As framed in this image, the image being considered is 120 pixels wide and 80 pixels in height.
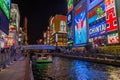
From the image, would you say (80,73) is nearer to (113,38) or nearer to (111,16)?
(113,38)

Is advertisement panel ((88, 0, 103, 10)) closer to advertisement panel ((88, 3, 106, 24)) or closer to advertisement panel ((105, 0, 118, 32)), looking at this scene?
advertisement panel ((88, 3, 106, 24))

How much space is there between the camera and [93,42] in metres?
110

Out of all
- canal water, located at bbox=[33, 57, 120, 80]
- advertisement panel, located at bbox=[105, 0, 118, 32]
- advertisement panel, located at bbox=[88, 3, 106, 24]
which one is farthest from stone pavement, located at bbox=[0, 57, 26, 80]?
advertisement panel, located at bbox=[88, 3, 106, 24]

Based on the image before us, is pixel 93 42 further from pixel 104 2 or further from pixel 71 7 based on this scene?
pixel 71 7

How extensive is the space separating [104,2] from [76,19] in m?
54.6

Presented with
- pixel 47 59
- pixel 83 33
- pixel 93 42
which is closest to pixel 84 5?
pixel 83 33

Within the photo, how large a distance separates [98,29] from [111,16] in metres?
15.8

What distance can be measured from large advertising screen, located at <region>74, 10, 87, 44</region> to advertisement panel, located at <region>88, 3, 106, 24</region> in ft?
49.3

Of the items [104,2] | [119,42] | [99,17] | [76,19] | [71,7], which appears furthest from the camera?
[71,7]

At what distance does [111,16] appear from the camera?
86.5 meters

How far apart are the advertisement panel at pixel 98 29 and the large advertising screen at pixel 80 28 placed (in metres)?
14.0

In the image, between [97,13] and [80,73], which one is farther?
[97,13]

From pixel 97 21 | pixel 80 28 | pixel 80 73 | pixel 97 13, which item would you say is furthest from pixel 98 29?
pixel 80 73

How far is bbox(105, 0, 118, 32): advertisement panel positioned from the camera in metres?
83.8
